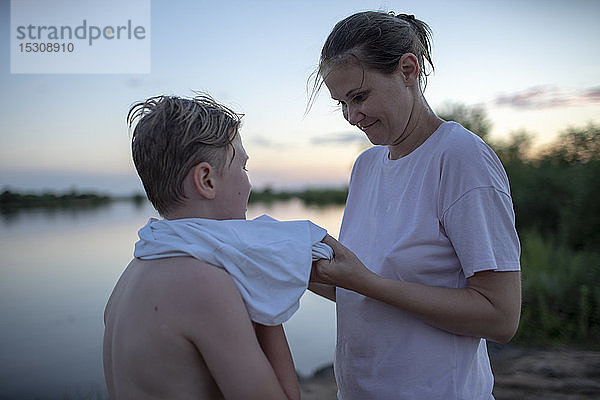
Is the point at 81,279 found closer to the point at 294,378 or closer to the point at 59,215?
the point at 59,215

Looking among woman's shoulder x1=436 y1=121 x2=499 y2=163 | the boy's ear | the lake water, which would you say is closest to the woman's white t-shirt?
woman's shoulder x1=436 y1=121 x2=499 y2=163

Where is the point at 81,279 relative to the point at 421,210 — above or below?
below

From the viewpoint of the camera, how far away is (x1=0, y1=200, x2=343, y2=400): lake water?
531 cm

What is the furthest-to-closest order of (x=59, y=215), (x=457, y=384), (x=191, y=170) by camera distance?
1. (x=59, y=215)
2. (x=457, y=384)
3. (x=191, y=170)

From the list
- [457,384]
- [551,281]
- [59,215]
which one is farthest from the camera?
[551,281]

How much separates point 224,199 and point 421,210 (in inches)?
24.7

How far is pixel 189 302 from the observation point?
4.10ft

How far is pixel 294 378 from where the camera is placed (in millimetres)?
1363

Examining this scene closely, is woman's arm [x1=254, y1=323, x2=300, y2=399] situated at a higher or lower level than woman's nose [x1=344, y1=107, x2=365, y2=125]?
lower

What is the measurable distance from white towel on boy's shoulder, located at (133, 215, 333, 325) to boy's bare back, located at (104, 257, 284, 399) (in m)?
0.03

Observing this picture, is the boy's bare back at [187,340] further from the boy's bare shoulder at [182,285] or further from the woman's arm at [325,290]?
the woman's arm at [325,290]

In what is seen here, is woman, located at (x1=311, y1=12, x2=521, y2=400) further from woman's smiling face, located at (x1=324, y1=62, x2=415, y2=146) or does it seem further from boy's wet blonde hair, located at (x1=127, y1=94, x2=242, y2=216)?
boy's wet blonde hair, located at (x1=127, y1=94, x2=242, y2=216)

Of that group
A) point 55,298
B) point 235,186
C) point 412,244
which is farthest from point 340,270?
point 55,298

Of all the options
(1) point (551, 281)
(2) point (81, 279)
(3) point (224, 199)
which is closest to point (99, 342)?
(2) point (81, 279)
